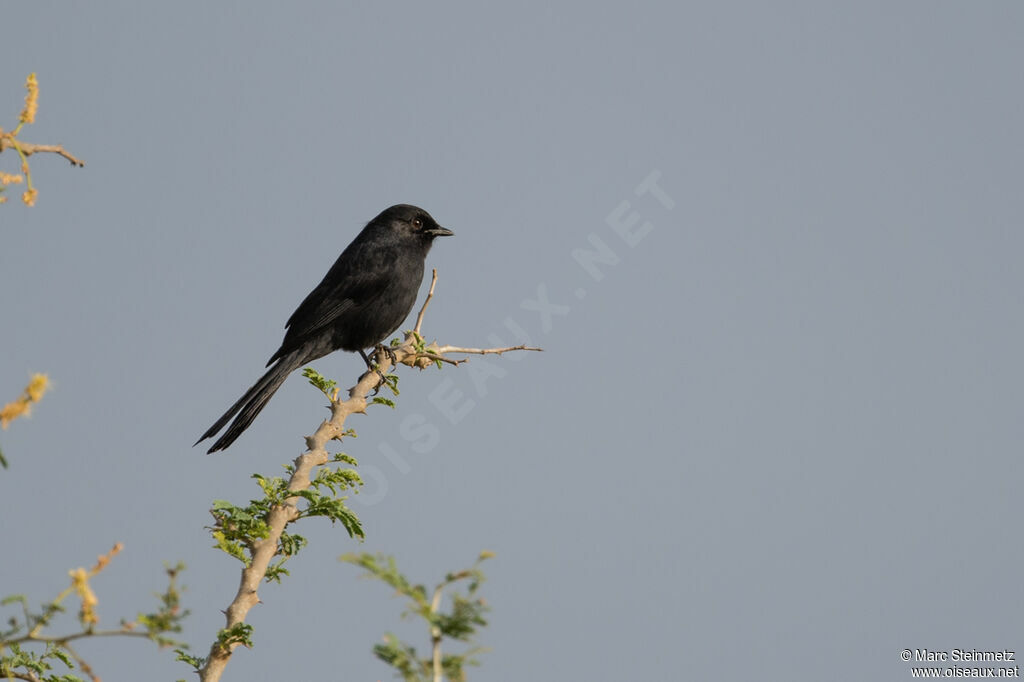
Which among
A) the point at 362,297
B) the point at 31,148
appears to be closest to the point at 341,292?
the point at 362,297

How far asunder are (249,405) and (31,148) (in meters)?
4.70

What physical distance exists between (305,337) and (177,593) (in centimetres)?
650

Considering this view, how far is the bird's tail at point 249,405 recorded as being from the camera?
6.84 metres

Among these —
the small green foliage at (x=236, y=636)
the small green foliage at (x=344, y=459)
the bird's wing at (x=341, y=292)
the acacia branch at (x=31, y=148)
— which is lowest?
the small green foliage at (x=236, y=636)

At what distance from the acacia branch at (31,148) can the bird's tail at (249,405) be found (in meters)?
3.96

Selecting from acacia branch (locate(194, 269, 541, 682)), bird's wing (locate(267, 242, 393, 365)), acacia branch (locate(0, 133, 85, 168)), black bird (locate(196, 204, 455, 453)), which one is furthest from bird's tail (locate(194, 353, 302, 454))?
acacia branch (locate(0, 133, 85, 168))

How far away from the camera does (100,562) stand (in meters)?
1.84

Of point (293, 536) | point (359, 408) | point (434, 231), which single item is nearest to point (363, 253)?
point (434, 231)

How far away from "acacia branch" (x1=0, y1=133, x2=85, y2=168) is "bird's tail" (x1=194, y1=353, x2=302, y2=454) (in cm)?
396

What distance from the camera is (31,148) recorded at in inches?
103

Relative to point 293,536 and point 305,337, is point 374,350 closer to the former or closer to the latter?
point 305,337

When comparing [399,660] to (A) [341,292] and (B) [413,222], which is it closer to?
(A) [341,292]

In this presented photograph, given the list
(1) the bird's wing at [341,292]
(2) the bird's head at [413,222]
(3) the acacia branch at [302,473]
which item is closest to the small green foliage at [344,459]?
(3) the acacia branch at [302,473]

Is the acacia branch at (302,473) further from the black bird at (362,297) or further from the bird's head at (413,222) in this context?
the bird's head at (413,222)
